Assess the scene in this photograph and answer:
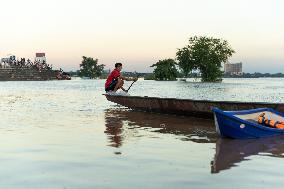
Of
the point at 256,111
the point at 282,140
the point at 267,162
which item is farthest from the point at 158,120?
the point at 267,162

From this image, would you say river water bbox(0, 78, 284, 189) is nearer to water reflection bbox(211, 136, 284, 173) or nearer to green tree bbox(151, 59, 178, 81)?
water reflection bbox(211, 136, 284, 173)

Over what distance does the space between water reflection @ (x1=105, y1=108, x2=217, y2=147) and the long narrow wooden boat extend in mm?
330

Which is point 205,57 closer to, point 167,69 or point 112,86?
point 167,69

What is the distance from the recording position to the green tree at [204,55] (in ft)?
389

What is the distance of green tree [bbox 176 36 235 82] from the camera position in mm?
118562

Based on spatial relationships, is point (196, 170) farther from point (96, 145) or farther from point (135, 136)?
point (135, 136)

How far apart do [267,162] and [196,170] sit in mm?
2055

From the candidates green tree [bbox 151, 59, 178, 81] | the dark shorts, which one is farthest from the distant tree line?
the dark shorts

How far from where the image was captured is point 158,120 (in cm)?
1833

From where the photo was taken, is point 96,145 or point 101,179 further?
point 96,145

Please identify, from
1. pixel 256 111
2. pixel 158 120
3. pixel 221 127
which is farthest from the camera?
pixel 158 120

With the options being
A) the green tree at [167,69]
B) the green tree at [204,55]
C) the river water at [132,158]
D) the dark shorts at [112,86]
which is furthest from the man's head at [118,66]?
the green tree at [167,69]

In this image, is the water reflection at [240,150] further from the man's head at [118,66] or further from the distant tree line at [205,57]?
the distant tree line at [205,57]

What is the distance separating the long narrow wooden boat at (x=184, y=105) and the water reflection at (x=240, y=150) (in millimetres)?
3466
